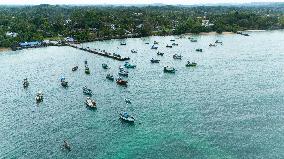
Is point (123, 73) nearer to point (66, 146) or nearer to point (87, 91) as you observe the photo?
point (87, 91)

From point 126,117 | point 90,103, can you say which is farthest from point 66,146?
point 90,103

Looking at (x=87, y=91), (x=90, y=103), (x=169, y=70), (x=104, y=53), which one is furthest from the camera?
(x=104, y=53)

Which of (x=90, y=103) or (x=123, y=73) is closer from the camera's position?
(x=90, y=103)

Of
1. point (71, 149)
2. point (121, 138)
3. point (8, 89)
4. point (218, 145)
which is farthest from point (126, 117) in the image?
point (8, 89)

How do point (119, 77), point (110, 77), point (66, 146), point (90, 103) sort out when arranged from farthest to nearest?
1. point (110, 77)
2. point (119, 77)
3. point (90, 103)
4. point (66, 146)

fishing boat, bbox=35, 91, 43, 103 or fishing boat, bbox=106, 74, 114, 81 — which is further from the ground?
fishing boat, bbox=106, 74, 114, 81

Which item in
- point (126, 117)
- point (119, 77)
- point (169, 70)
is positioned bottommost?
point (126, 117)

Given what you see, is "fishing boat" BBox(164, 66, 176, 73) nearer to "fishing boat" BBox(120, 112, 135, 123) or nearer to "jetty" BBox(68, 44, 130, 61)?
"jetty" BBox(68, 44, 130, 61)

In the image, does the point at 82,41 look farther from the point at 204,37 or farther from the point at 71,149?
the point at 71,149

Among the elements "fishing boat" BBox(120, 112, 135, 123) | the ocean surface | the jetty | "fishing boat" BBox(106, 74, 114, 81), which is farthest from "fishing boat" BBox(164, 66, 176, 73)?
"fishing boat" BBox(120, 112, 135, 123)
